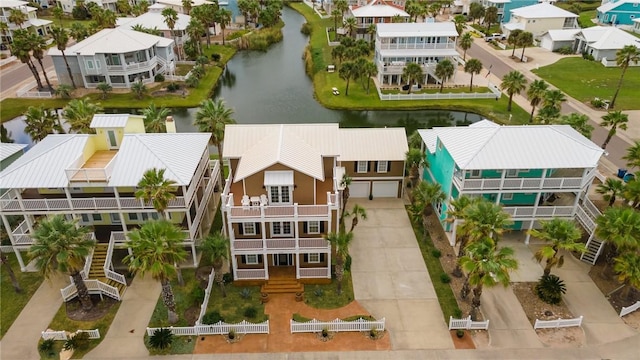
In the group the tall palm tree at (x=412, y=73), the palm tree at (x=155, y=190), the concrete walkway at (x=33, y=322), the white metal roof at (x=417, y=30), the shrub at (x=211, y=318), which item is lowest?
the concrete walkway at (x=33, y=322)

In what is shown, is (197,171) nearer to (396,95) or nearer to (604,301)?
(604,301)

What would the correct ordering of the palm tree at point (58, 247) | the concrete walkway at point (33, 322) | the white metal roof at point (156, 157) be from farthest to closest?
the white metal roof at point (156, 157), the concrete walkway at point (33, 322), the palm tree at point (58, 247)

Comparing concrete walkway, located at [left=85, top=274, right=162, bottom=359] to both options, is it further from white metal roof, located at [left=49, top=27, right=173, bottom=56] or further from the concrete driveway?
white metal roof, located at [left=49, top=27, right=173, bottom=56]

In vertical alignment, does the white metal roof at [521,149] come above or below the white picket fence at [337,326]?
above

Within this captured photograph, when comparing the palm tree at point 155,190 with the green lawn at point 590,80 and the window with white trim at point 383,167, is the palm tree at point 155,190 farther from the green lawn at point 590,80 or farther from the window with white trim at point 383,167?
the green lawn at point 590,80

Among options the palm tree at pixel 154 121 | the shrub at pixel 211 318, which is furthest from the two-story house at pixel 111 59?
the shrub at pixel 211 318

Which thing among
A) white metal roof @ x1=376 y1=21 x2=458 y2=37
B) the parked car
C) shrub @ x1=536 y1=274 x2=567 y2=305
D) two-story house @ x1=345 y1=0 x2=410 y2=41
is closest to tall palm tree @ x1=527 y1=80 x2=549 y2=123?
white metal roof @ x1=376 y1=21 x2=458 y2=37

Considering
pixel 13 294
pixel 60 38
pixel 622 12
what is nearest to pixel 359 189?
pixel 13 294

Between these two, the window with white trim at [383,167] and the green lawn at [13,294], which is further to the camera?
the window with white trim at [383,167]

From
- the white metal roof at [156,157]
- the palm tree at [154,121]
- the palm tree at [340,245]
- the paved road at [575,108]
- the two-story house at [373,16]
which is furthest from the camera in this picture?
the two-story house at [373,16]
